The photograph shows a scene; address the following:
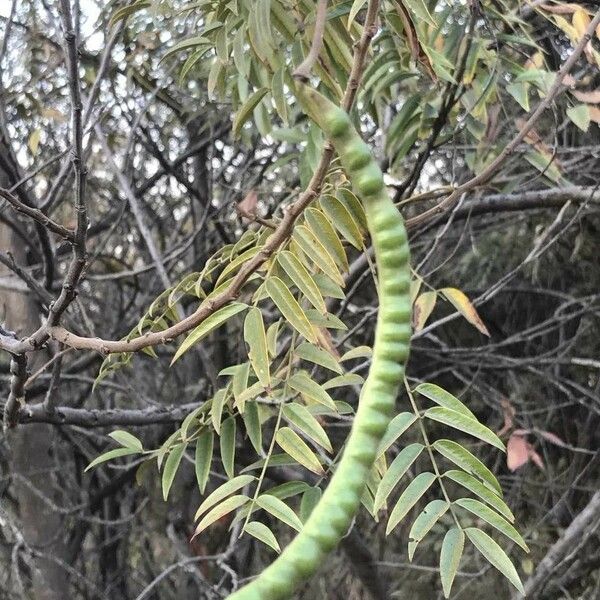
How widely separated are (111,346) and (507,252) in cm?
237

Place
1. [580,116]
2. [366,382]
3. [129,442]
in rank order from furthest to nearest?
[580,116], [129,442], [366,382]

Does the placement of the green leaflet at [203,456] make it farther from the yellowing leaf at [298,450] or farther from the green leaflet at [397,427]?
the green leaflet at [397,427]

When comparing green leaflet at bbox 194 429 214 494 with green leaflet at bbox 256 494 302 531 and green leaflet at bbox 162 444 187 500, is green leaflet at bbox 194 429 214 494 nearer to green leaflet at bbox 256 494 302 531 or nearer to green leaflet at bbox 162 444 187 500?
green leaflet at bbox 162 444 187 500

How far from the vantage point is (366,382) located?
1.50 ft

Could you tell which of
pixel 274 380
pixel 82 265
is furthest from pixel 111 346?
pixel 274 380

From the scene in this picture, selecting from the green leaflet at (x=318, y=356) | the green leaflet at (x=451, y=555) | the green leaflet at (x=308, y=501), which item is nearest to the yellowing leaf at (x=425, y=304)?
the green leaflet at (x=318, y=356)

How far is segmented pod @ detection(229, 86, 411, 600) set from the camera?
1.29 ft

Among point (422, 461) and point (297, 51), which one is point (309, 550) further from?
point (422, 461)

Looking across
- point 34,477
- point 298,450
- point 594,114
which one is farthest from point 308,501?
point 34,477

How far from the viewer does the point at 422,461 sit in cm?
294

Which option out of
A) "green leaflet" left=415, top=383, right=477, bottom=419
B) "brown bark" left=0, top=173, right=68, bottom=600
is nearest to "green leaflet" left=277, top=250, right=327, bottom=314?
"green leaflet" left=415, top=383, right=477, bottom=419

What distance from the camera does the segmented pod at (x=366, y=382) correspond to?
1.29 feet

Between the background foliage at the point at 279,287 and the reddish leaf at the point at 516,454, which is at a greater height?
the background foliage at the point at 279,287

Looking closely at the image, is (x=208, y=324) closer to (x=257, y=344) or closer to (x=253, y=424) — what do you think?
(x=257, y=344)
